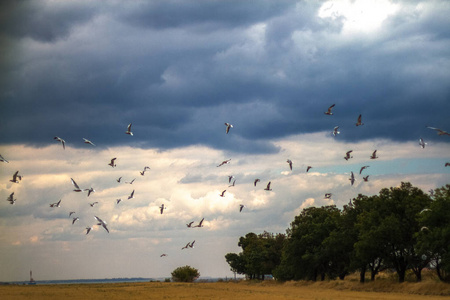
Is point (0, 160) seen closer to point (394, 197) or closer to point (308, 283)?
point (394, 197)

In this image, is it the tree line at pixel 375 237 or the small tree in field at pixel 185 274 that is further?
the small tree in field at pixel 185 274

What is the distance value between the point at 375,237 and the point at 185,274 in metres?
97.7

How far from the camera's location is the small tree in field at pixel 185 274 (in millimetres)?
169125

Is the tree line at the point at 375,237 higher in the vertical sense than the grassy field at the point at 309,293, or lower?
higher

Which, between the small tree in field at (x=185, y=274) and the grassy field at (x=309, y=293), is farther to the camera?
the small tree in field at (x=185, y=274)

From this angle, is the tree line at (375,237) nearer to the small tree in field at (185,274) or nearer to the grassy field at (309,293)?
the grassy field at (309,293)

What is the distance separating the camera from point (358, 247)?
84688 mm

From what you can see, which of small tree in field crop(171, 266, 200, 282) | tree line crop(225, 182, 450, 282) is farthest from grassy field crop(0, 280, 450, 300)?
small tree in field crop(171, 266, 200, 282)

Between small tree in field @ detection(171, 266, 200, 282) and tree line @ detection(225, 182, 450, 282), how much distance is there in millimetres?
47637

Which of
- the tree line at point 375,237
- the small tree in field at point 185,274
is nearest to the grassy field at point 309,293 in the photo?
the tree line at point 375,237

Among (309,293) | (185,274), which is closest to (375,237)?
(309,293)

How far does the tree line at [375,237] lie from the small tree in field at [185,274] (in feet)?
156

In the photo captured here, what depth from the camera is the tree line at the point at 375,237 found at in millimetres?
68312

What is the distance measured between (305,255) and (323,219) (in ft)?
35.9
